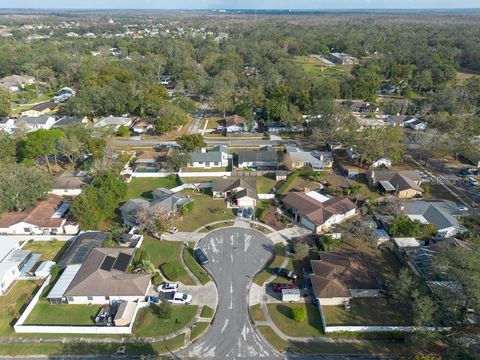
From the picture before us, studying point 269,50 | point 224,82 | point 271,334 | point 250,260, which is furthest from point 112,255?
point 269,50

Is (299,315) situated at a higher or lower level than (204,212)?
higher

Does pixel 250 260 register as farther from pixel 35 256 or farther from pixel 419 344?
pixel 35 256

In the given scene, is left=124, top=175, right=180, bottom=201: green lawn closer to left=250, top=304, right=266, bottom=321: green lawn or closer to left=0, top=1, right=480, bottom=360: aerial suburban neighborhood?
left=0, top=1, right=480, bottom=360: aerial suburban neighborhood

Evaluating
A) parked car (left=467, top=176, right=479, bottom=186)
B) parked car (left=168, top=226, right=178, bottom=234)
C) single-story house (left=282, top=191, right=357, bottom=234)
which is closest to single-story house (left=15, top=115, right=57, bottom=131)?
parked car (left=168, top=226, right=178, bottom=234)

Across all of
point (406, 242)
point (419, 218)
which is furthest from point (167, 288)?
point (419, 218)

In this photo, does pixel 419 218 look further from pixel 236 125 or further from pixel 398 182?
pixel 236 125

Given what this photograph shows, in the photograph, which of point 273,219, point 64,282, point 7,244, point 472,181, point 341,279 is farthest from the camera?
point 472,181
